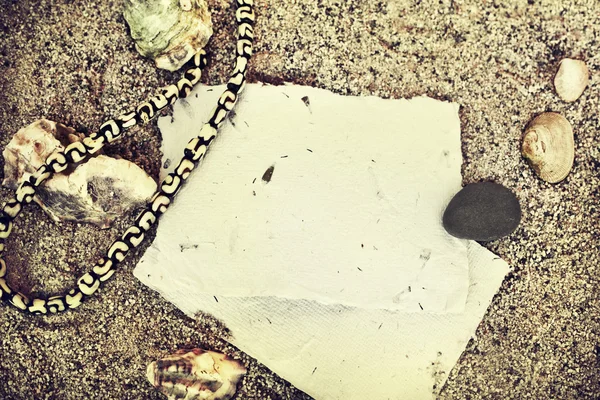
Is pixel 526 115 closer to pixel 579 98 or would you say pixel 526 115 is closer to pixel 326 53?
pixel 579 98

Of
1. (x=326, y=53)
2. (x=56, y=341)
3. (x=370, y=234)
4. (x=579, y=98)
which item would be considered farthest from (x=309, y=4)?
(x=56, y=341)

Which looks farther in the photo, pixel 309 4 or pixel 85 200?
pixel 309 4

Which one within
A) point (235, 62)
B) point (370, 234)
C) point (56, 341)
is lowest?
point (56, 341)

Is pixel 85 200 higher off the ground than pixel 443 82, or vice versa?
pixel 443 82

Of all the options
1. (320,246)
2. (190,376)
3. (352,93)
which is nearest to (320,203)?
(320,246)

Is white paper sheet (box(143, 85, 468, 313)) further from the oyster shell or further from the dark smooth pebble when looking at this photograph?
the oyster shell
